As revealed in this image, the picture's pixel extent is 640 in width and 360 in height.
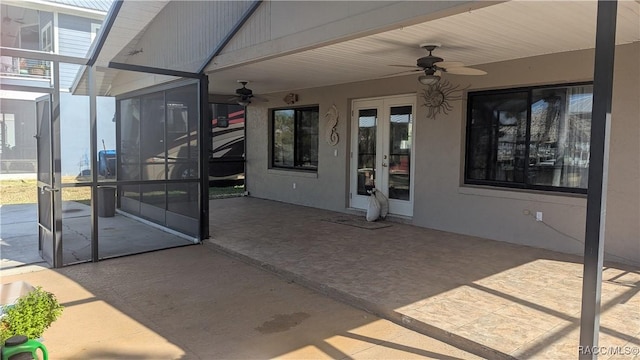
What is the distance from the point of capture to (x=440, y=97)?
6.87 metres

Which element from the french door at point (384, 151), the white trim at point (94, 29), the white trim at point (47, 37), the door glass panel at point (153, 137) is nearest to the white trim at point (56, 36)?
the white trim at point (47, 37)

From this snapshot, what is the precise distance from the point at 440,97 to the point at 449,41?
6.53ft

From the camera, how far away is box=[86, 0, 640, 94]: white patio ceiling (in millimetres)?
3926

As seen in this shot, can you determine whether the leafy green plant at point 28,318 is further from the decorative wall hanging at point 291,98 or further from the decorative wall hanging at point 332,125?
the decorative wall hanging at point 291,98

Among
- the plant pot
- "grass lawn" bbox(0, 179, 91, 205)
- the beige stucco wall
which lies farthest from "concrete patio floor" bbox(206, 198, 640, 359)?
"grass lawn" bbox(0, 179, 91, 205)

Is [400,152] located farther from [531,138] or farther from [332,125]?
[531,138]

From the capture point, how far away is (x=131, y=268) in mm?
5223

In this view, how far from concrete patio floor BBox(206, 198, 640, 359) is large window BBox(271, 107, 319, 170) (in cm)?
291

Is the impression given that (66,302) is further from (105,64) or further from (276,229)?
(276,229)

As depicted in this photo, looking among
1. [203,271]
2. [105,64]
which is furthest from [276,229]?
[105,64]

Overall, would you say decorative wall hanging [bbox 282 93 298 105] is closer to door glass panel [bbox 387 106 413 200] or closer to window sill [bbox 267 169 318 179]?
window sill [bbox 267 169 318 179]

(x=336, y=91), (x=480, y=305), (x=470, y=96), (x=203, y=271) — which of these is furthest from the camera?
(x=336, y=91)

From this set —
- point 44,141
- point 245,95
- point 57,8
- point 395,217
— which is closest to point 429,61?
point 395,217

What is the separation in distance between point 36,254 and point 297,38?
179 inches
